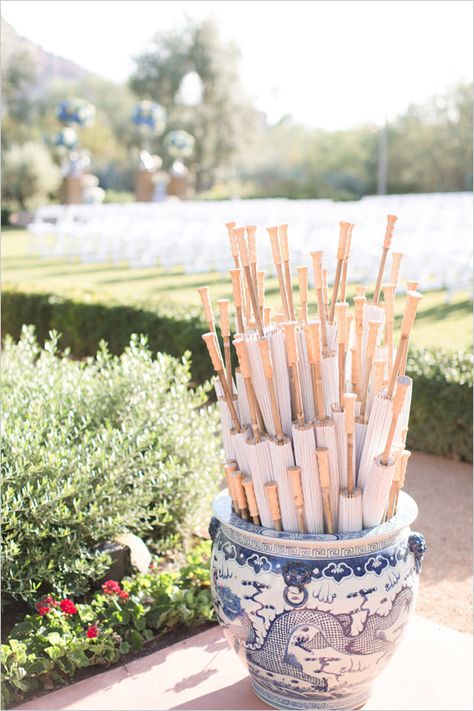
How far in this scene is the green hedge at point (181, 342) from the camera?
4.79m

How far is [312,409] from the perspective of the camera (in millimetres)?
2127

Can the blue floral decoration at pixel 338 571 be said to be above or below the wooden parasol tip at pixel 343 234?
below

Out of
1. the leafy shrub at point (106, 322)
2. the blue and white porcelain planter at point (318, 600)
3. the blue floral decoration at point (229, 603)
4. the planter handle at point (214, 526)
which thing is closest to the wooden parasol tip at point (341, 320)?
the blue and white porcelain planter at point (318, 600)

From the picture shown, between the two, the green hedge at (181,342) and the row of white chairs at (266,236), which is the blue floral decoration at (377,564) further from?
the row of white chairs at (266,236)

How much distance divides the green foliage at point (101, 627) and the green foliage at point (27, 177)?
2677 cm

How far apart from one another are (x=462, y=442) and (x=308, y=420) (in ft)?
9.81

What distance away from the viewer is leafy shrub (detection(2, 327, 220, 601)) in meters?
2.81

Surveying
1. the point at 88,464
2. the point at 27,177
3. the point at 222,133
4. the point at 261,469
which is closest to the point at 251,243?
the point at 261,469

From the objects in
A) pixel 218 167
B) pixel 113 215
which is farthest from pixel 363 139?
pixel 113 215

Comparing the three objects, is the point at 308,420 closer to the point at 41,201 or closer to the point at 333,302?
the point at 333,302

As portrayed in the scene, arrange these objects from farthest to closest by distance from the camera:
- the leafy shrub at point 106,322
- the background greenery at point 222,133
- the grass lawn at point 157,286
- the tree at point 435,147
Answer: the background greenery at point 222,133, the tree at point 435,147, the grass lawn at point 157,286, the leafy shrub at point 106,322

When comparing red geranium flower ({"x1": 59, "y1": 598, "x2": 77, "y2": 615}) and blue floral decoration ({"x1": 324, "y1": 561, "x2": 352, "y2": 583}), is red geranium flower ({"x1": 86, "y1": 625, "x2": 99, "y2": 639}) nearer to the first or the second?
red geranium flower ({"x1": 59, "y1": 598, "x2": 77, "y2": 615})

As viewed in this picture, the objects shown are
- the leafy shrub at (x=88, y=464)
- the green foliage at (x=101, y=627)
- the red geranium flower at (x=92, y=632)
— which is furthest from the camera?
the leafy shrub at (x=88, y=464)

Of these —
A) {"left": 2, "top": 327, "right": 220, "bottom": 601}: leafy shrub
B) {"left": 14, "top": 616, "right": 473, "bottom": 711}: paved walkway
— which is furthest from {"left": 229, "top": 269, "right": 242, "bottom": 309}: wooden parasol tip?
{"left": 14, "top": 616, "right": 473, "bottom": 711}: paved walkway
